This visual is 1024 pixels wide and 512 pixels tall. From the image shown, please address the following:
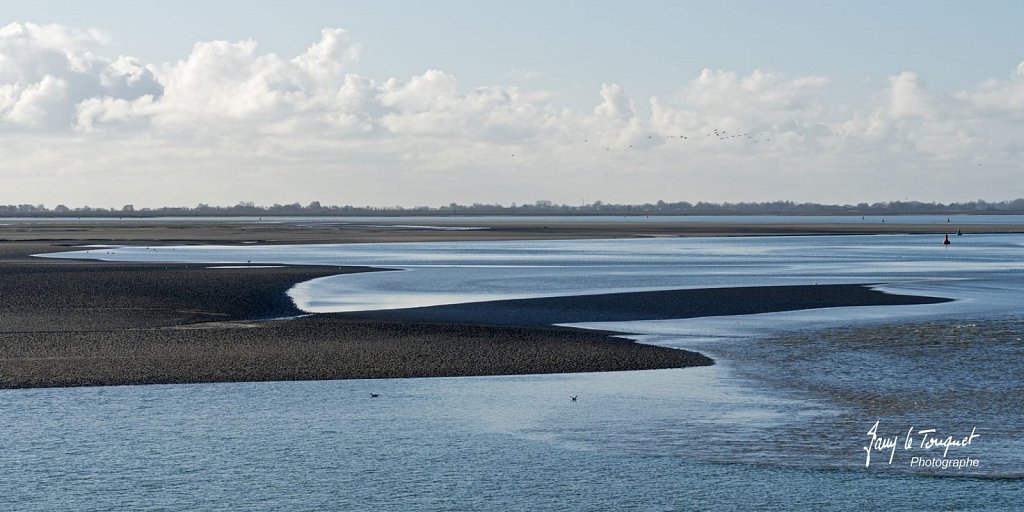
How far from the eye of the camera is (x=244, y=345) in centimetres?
2733

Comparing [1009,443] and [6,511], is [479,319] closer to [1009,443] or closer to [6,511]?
[1009,443]

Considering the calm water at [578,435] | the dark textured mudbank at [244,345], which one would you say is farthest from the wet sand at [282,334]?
the calm water at [578,435]

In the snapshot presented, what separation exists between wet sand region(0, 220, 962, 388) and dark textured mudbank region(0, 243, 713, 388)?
4 centimetres

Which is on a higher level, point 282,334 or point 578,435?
point 282,334

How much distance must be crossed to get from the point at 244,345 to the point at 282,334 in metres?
2.10

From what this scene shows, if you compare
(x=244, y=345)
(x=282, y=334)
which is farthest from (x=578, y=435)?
(x=282, y=334)

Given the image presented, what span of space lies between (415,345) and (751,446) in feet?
39.9

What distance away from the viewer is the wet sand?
78.0 feet

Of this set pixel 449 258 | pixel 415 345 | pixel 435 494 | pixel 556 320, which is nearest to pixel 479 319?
pixel 556 320

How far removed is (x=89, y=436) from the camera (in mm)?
17047

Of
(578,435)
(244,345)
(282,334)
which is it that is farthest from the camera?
(282,334)

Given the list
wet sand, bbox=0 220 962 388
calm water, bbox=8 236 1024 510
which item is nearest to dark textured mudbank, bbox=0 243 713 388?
wet sand, bbox=0 220 962 388

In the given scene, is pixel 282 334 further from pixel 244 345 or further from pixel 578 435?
pixel 578 435

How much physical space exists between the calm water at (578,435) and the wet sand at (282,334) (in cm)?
143
